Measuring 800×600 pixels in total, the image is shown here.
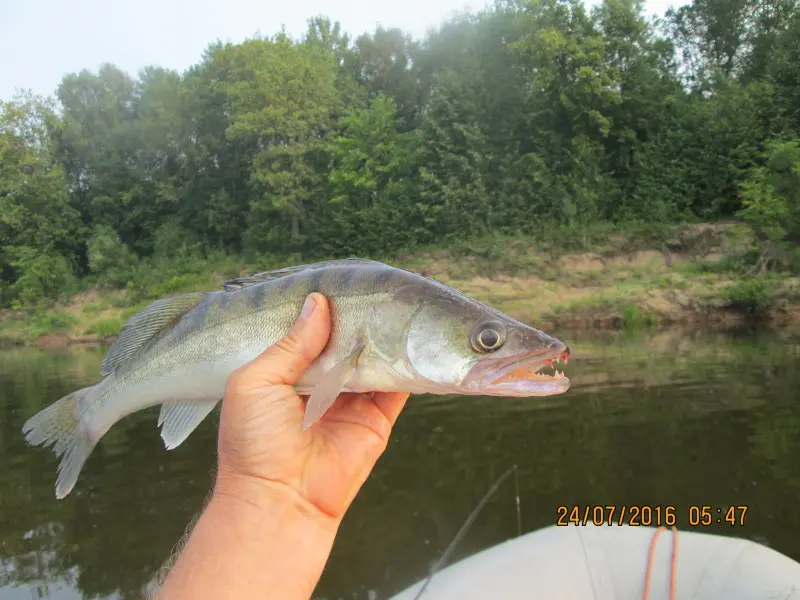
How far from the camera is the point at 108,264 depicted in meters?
42.2

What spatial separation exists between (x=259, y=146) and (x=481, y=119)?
56.5 feet

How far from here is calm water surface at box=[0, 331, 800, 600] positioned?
23.8 feet

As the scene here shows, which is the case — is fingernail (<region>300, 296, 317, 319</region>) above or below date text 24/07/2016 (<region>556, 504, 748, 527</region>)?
above

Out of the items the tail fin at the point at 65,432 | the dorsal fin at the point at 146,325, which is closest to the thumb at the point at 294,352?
the dorsal fin at the point at 146,325

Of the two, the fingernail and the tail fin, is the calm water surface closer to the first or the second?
the tail fin

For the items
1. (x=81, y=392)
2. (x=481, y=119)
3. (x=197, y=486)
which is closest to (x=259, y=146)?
(x=481, y=119)

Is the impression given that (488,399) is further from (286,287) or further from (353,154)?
(353,154)

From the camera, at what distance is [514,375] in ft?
8.11

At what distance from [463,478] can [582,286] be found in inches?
828

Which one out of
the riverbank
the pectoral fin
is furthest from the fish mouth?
the riverbank

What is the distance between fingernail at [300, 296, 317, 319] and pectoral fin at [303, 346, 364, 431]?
256mm

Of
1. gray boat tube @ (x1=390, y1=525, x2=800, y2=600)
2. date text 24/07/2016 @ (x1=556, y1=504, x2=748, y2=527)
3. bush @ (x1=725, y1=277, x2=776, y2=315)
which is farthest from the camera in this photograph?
bush @ (x1=725, y1=277, x2=776, y2=315)

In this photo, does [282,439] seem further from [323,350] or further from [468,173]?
[468,173]

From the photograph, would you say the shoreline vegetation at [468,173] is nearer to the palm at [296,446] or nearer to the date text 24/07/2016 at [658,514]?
the date text 24/07/2016 at [658,514]
